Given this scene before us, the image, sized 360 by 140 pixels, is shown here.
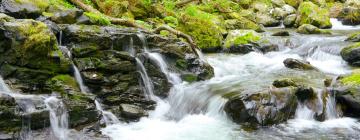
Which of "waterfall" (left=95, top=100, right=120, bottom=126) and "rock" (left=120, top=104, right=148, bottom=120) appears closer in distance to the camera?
"waterfall" (left=95, top=100, right=120, bottom=126)

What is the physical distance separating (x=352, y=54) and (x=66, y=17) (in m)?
9.50

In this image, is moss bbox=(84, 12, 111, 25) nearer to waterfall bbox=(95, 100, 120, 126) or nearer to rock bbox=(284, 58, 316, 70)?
waterfall bbox=(95, 100, 120, 126)

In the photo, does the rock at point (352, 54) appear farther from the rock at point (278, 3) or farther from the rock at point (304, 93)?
the rock at point (278, 3)

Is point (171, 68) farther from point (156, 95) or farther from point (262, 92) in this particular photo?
point (262, 92)

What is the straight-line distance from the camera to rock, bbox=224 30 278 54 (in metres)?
16.4

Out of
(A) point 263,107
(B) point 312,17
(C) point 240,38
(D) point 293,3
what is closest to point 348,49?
(C) point 240,38

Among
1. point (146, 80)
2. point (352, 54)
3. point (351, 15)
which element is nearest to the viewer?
point (146, 80)

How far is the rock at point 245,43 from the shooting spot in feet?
53.8

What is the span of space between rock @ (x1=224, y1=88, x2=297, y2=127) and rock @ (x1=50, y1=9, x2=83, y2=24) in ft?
16.0

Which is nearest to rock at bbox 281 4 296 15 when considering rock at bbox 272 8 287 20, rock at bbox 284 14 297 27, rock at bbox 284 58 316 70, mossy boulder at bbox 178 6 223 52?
rock at bbox 272 8 287 20

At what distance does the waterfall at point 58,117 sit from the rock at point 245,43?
935 centimetres

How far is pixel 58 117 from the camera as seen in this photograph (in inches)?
315

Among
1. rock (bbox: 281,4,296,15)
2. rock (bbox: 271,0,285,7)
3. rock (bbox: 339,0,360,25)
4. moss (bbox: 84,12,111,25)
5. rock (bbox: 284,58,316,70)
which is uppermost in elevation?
rock (bbox: 271,0,285,7)

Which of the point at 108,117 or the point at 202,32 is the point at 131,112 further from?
the point at 202,32
